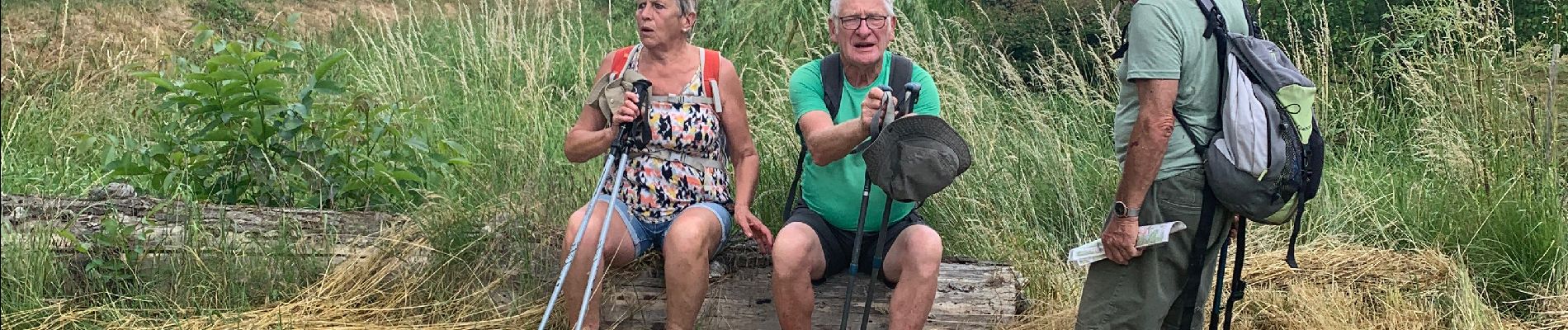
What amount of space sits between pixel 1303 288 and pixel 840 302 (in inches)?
63.1

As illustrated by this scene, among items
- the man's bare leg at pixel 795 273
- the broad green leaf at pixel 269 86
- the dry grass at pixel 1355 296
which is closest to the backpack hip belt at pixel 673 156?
the man's bare leg at pixel 795 273

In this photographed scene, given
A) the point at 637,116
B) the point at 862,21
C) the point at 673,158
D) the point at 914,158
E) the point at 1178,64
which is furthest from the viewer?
the point at 673,158

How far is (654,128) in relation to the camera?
372 cm

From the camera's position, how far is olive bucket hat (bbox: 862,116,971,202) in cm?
324

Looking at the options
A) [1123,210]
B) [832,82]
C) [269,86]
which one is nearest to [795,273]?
[832,82]

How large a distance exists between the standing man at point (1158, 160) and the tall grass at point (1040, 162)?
1.12 meters

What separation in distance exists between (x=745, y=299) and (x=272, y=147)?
2003 mm

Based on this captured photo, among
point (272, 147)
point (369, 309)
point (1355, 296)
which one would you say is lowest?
point (369, 309)

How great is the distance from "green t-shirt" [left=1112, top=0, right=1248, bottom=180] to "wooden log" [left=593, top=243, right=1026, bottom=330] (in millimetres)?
992

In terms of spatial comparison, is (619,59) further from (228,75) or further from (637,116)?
(228,75)

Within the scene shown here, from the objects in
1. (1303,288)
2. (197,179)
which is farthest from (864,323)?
(197,179)

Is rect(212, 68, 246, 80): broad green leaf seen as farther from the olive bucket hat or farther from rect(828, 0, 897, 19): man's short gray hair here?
the olive bucket hat

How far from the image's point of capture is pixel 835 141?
329 cm

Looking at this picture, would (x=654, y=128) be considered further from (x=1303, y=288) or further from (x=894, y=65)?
(x=1303, y=288)
